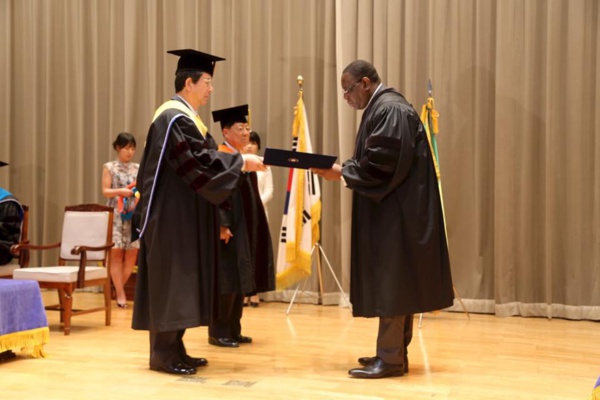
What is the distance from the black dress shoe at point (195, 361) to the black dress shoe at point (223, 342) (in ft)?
2.18

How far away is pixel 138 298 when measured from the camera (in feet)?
14.4

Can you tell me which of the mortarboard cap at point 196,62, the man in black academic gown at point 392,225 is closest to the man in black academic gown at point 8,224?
the mortarboard cap at point 196,62

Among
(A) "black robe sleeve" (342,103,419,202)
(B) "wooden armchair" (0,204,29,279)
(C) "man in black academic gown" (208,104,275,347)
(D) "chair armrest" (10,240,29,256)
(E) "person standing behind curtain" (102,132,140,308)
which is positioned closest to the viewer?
(A) "black robe sleeve" (342,103,419,202)

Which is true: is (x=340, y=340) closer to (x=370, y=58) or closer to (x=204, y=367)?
(x=204, y=367)

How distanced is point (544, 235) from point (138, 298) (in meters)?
3.96

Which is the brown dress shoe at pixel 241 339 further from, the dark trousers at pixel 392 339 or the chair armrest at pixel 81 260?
the dark trousers at pixel 392 339

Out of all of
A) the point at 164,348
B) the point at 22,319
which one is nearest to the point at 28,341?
the point at 22,319

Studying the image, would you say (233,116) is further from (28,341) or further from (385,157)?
(28,341)

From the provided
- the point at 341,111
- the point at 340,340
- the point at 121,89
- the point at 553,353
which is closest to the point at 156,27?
the point at 121,89

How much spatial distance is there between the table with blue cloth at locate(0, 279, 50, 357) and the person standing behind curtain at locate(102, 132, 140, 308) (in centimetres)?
253

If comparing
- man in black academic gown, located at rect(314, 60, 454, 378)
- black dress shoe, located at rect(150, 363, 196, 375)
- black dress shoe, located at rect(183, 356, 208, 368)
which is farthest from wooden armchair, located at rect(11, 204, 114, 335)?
man in black academic gown, located at rect(314, 60, 454, 378)

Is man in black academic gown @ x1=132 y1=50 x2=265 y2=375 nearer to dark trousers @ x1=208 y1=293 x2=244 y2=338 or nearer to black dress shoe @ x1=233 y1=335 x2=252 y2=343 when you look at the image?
dark trousers @ x1=208 y1=293 x2=244 y2=338

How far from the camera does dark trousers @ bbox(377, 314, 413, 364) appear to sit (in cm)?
420

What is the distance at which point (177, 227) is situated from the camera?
4336 millimetres
